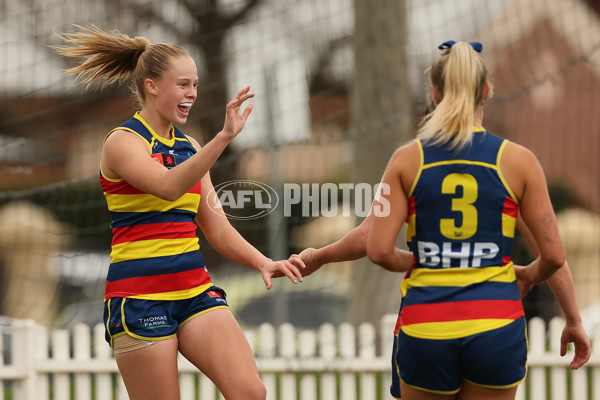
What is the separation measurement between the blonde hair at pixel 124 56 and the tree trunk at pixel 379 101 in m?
3.29

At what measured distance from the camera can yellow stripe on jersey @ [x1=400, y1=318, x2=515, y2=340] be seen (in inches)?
95.9

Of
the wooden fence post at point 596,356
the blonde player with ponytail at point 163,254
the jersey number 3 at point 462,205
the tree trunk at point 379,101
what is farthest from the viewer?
the tree trunk at point 379,101

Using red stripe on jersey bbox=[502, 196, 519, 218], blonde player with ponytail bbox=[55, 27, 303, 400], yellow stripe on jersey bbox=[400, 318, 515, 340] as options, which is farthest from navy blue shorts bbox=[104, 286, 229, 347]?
red stripe on jersey bbox=[502, 196, 519, 218]

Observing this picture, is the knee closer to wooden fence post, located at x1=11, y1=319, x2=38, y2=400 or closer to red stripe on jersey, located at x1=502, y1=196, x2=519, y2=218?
red stripe on jersey, located at x1=502, y1=196, x2=519, y2=218

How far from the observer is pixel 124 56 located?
3.27 meters

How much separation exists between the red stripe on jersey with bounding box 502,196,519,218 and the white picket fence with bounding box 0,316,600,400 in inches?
109

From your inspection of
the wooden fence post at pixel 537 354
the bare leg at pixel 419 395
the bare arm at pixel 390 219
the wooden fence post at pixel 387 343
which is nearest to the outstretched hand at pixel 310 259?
the bare arm at pixel 390 219

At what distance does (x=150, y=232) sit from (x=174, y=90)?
54 cm

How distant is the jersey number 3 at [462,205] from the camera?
2.42 meters

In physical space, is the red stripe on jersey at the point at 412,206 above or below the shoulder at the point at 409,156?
below

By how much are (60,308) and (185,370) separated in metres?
4.33

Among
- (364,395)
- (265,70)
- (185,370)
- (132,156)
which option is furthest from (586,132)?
(132,156)

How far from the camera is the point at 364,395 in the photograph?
5305 millimetres

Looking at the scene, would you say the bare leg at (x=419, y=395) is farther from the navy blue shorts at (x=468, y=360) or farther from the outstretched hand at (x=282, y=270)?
the outstretched hand at (x=282, y=270)
